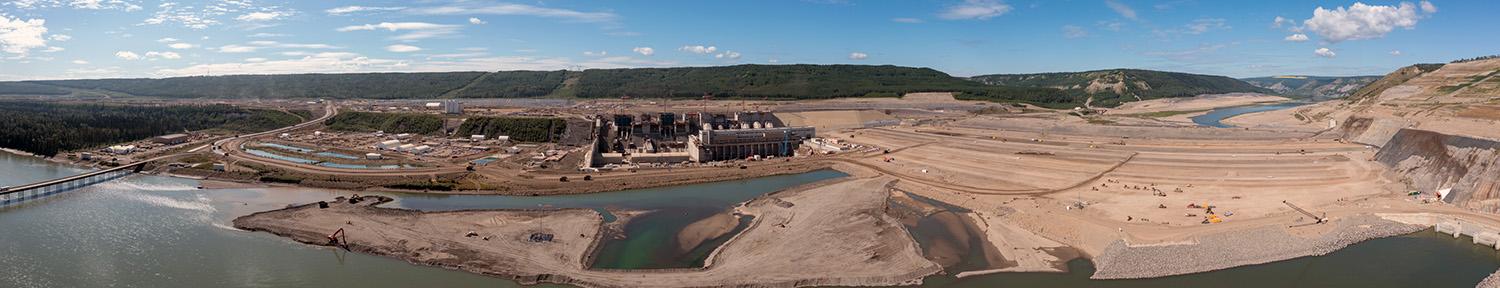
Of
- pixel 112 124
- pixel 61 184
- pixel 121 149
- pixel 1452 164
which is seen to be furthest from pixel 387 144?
pixel 1452 164

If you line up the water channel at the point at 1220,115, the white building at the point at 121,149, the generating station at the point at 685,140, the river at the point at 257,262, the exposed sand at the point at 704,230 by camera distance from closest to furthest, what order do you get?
the river at the point at 257,262 < the exposed sand at the point at 704,230 < the generating station at the point at 685,140 < the white building at the point at 121,149 < the water channel at the point at 1220,115

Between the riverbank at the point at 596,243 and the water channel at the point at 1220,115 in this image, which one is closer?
the riverbank at the point at 596,243

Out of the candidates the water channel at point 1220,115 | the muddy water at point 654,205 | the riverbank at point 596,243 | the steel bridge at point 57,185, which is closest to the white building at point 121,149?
the steel bridge at point 57,185

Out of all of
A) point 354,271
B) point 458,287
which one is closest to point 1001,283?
point 458,287

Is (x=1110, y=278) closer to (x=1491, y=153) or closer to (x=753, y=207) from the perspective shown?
(x=753, y=207)

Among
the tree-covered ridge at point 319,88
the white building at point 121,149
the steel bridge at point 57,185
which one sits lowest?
the steel bridge at point 57,185

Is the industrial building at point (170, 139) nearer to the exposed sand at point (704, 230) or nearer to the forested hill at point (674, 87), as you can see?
the exposed sand at point (704, 230)

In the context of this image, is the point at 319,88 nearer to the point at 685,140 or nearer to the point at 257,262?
the point at 685,140
